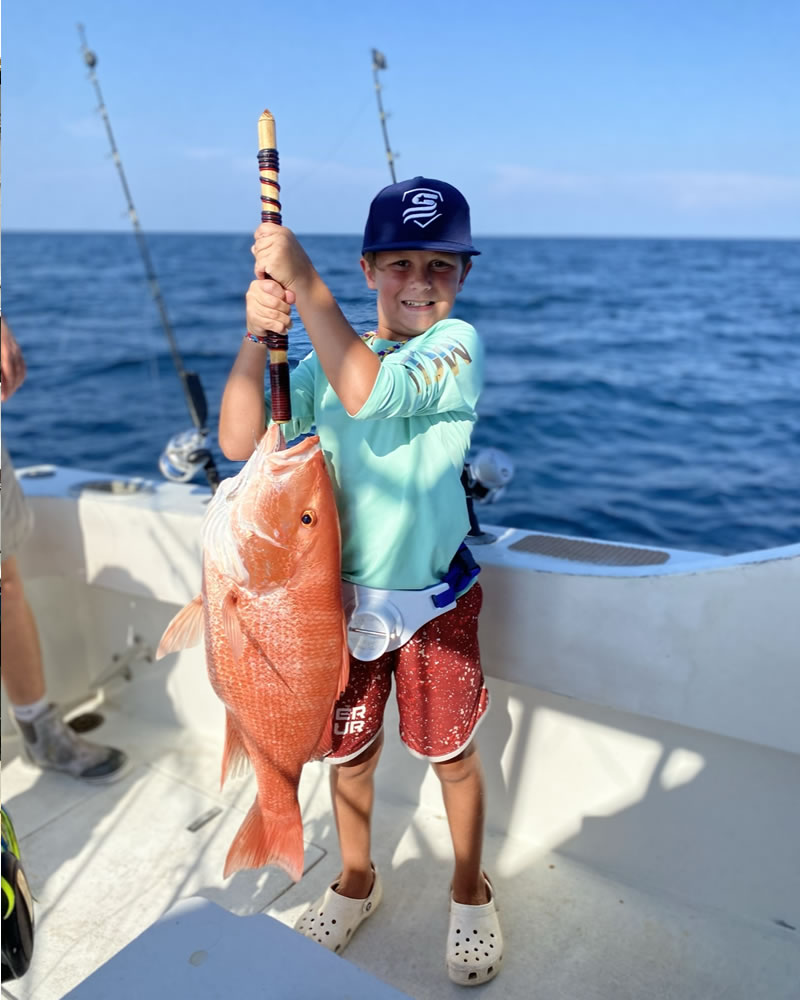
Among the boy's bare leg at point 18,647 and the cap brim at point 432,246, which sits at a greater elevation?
the cap brim at point 432,246

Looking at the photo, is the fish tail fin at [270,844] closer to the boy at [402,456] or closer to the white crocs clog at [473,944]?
the boy at [402,456]

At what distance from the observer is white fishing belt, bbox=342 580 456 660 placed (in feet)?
6.00

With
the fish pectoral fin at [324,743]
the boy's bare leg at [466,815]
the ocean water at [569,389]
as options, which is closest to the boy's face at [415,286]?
the ocean water at [569,389]

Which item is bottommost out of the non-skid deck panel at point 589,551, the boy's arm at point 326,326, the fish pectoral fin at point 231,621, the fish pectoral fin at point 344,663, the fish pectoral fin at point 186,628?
the non-skid deck panel at point 589,551

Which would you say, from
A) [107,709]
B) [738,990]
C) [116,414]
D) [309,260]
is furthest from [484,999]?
[116,414]

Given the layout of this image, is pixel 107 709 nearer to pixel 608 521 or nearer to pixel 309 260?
pixel 309 260

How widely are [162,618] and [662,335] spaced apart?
708 inches

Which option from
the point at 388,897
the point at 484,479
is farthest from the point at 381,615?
the point at 388,897

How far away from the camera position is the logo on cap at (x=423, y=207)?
1.73 metres

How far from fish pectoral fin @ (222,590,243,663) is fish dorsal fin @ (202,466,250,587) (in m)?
0.04

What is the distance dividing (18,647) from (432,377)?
6.80 feet

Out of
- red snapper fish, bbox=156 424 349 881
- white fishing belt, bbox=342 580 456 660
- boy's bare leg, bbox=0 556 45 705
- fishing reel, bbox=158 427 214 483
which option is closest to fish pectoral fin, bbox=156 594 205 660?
red snapper fish, bbox=156 424 349 881

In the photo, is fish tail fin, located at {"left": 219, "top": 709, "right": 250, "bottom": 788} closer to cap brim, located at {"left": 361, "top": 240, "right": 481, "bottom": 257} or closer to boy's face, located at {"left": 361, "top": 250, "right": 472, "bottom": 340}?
boy's face, located at {"left": 361, "top": 250, "right": 472, "bottom": 340}

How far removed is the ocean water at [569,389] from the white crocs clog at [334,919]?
1.44 meters
